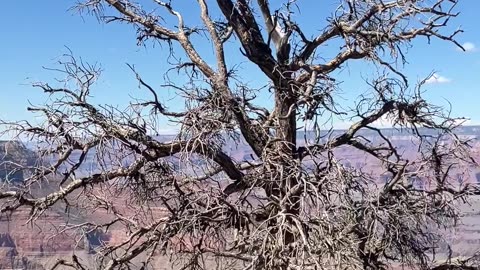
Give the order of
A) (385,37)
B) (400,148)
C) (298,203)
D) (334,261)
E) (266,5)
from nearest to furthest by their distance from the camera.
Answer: (334,261), (298,203), (385,37), (266,5), (400,148)

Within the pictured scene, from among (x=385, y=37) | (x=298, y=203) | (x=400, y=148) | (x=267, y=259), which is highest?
(x=385, y=37)

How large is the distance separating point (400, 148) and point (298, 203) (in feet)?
11.9

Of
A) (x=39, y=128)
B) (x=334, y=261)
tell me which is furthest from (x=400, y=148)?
(x=39, y=128)

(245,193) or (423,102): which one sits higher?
(423,102)

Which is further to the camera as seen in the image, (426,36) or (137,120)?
(426,36)

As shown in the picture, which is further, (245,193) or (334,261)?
(245,193)

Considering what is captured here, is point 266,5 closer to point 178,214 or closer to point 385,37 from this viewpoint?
point 385,37

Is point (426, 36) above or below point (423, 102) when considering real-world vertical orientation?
above

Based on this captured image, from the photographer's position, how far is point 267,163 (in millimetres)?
7824

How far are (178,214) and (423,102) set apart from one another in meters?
4.01

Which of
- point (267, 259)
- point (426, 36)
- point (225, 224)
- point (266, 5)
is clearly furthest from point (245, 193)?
point (426, 36)

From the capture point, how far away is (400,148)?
10680 millimetres

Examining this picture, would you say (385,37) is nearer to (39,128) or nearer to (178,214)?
(178,214)

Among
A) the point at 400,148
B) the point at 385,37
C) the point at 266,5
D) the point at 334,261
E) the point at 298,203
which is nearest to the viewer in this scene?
the point at 334,261
